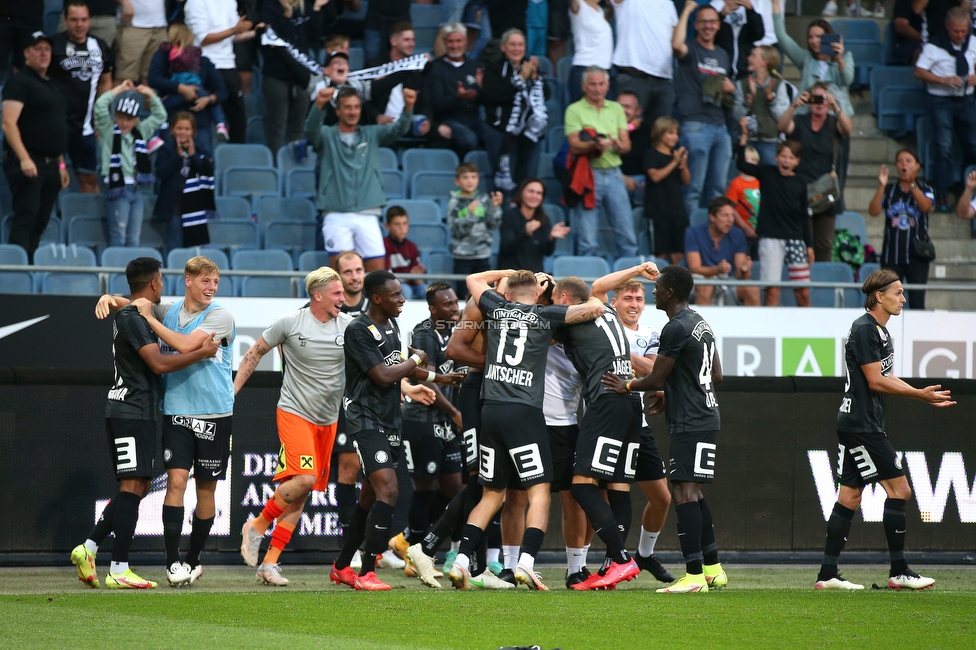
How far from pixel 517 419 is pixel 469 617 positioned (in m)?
1.74

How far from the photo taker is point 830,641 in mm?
6480

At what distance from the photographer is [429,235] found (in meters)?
14.3

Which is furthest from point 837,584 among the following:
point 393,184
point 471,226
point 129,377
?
point 393,184

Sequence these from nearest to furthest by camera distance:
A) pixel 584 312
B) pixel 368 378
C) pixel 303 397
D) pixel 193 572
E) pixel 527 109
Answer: pixel 584 312 < pixel 368 378 < pixel 193 572 < pixel 303 397 < pixel 527 109

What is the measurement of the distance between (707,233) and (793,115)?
9.25 feet

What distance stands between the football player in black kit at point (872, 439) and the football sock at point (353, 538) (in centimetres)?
342

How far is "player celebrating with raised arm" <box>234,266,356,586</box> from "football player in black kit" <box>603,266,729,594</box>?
213cm

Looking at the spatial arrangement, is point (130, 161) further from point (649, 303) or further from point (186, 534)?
point (649, 303)

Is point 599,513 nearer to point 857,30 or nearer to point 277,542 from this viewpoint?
point 277,542

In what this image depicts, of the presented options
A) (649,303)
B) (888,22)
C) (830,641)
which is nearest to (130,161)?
(649,303)

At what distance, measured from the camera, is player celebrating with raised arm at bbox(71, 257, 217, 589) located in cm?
882

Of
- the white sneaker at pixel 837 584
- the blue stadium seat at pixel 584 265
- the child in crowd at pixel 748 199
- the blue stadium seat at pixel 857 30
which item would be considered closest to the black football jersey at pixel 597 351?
the white sneaker at pixel 837 584

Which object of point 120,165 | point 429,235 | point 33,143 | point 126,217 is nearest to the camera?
point 33,143

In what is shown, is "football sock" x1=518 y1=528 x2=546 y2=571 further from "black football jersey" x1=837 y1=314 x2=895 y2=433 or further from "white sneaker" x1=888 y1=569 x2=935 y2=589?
"white sneaker" x1=888 y1=569 x2=935 y2=589
